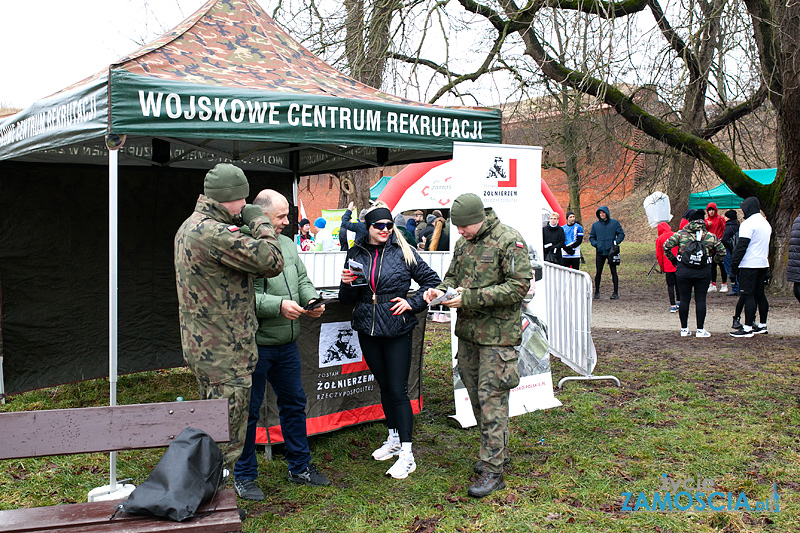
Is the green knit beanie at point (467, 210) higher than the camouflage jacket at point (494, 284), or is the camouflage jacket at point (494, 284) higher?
the green knit beanie at point (467, 210)

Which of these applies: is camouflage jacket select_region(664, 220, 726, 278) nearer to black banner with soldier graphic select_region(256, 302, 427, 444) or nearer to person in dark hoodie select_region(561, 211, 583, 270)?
person in dark hoodie select_region(561, 211, 583, 270)

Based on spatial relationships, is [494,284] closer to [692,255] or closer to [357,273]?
[357,273]

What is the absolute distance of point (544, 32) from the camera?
361 inches

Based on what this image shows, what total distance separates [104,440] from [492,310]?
242 cm

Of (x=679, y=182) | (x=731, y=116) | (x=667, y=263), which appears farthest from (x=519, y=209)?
(x=679, y=182)

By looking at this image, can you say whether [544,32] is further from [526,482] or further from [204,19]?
[526,482]

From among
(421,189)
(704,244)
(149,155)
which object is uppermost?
(421,189)

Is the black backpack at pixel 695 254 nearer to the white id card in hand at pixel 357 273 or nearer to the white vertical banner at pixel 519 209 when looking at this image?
the white vertical banner at pixel 519 209

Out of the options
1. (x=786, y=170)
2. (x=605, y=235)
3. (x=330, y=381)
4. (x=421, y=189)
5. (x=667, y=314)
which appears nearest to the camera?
(x=330, y=381)

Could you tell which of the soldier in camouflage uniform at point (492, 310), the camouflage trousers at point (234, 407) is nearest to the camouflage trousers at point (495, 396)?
the soldier in camouflage uniform at point (492, 310)

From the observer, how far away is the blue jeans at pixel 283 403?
4094mm

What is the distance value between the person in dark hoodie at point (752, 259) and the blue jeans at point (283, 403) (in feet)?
23.7

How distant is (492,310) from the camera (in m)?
4.24

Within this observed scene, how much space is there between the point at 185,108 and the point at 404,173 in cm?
1143
